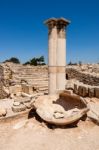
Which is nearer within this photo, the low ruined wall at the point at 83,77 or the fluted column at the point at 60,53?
the fluted column at the point at 60,53

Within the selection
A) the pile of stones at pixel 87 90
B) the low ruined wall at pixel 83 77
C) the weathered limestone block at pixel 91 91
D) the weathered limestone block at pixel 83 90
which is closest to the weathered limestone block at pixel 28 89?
the low ruined wall at pixel 83 77

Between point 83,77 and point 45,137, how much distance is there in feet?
33.9

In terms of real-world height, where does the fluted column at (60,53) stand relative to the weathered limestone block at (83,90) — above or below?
above

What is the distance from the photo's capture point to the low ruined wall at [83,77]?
12.3 metres

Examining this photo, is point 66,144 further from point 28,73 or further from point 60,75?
point 28,73

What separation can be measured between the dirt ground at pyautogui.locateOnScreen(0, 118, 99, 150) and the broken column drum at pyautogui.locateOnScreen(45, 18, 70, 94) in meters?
3.16

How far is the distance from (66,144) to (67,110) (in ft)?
6.17

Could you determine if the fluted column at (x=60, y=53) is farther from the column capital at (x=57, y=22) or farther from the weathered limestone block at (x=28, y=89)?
the weathered limestone block at (x=28, y=89)

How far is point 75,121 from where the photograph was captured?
16.7ft

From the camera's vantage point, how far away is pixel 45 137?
4.58m

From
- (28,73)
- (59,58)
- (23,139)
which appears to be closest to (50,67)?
(59,58)

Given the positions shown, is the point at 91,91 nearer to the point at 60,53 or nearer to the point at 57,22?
the point at 60,53

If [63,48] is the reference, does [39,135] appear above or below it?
below

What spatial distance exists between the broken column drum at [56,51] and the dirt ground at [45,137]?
316 cm
